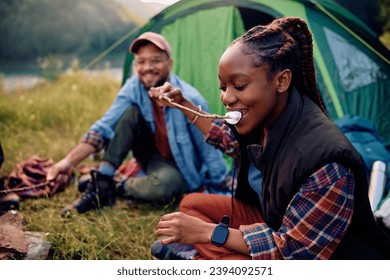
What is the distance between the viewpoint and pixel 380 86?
2254 mm

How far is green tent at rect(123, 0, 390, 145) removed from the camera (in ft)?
7.06

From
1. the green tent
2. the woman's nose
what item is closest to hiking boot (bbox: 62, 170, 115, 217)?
the green tent

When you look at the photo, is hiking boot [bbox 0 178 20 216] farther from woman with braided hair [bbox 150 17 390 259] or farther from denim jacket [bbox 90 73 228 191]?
woman with braided hair [bbox 150 17 390 259]

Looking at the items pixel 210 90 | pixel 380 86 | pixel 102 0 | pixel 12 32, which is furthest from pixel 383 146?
pixel 12 32

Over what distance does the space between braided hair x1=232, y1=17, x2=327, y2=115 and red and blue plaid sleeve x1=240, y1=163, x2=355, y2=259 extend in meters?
0.29

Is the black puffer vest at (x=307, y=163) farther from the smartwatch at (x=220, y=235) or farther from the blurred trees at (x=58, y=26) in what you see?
the blurred trees at (x=58, y=26)

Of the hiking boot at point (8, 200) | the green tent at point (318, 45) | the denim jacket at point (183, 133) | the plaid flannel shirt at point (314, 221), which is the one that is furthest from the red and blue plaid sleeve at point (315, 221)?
the hiking boot at point (8, 200)

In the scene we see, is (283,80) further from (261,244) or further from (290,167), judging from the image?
(261,244)

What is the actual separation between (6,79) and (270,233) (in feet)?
11.4

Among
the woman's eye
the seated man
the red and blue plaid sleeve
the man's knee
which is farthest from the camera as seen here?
the seated man

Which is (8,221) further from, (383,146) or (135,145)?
(383,146)

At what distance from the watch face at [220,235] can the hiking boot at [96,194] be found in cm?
92

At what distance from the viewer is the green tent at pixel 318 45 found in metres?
2.15

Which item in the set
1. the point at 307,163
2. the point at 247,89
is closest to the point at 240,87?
the point at 247,89
